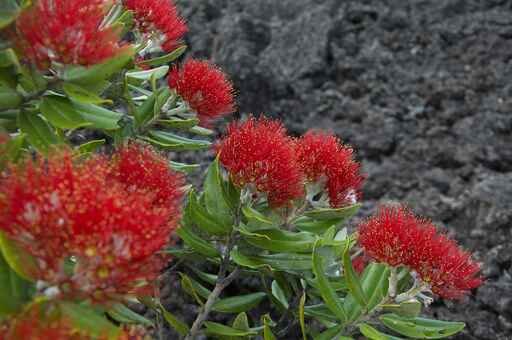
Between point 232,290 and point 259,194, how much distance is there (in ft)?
3.34

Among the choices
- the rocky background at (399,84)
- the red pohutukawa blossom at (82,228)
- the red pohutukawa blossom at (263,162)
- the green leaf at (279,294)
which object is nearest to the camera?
the red pohutukawa blossom at (82,228)

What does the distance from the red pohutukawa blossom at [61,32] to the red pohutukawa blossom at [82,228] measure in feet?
0.82

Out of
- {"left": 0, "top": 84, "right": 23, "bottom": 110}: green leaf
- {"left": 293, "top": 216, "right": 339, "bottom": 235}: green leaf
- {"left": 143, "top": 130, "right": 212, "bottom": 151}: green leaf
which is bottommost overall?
{"left": 293, "top": 216, "right": 339, "bottom": 235}: green leaf

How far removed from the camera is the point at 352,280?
65.7 inches

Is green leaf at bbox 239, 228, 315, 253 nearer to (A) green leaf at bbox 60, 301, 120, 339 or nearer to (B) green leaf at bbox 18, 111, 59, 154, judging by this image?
(B) green leaf at bbox 18, 111, 59, 154

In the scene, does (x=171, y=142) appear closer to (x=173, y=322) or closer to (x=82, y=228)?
(x=173, y=322)

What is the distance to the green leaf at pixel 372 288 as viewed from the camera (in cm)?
177

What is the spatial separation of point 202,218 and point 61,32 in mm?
715

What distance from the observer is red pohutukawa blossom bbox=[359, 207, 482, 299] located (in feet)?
5.35

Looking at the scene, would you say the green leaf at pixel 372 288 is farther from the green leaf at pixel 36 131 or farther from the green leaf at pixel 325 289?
the green leaf at pixel 36 131

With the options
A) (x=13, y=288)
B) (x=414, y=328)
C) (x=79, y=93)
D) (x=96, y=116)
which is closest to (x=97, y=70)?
(x=79, y=93)

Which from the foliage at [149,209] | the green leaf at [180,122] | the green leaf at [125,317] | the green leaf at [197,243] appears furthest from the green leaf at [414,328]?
the green leaf at [180,122]

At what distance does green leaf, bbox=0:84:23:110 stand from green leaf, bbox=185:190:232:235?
52cm

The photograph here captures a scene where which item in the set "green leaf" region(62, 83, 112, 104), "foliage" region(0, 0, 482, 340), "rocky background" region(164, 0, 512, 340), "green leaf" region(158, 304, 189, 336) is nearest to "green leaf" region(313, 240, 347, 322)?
"foliage" region(0, 0, 482, 340)
